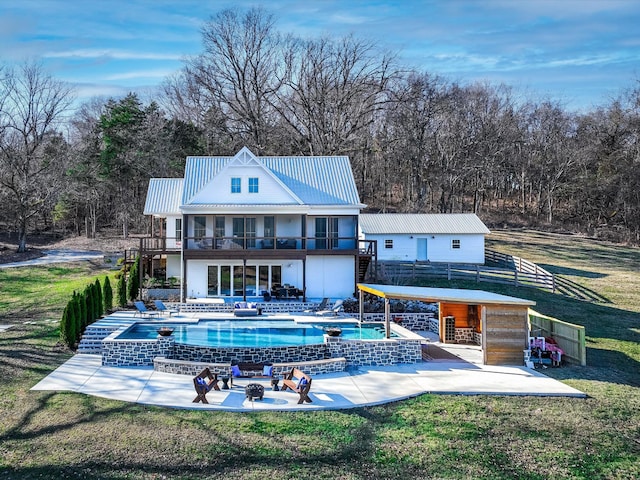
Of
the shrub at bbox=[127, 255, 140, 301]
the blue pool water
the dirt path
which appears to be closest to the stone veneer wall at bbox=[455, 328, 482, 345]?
the blue pool water

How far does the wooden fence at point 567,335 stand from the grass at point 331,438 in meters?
1.41

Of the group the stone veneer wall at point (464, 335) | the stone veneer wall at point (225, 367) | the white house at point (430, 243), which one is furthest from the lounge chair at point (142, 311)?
the white house at point (430, 243)

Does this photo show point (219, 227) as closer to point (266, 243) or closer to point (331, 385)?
point (266, 243)

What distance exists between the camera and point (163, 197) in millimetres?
27062

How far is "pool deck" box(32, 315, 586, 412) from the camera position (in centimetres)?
1113

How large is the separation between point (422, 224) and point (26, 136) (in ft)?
98.1

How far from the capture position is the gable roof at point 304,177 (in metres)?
25.1

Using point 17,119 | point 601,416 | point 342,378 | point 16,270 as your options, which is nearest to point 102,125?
point 17,119

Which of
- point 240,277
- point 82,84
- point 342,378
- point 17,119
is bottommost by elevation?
point 342,378

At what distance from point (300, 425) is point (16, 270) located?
85.5 feet

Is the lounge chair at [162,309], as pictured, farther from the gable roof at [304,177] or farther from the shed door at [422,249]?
the shed door at [422,249]

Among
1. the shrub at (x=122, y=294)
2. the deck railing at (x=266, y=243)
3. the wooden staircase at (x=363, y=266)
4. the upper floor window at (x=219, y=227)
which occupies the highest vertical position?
the upper floor window at (x=219, y=227)

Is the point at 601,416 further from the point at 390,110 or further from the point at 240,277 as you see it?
the point at 390,110

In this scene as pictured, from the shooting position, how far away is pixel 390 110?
44.9 meters
